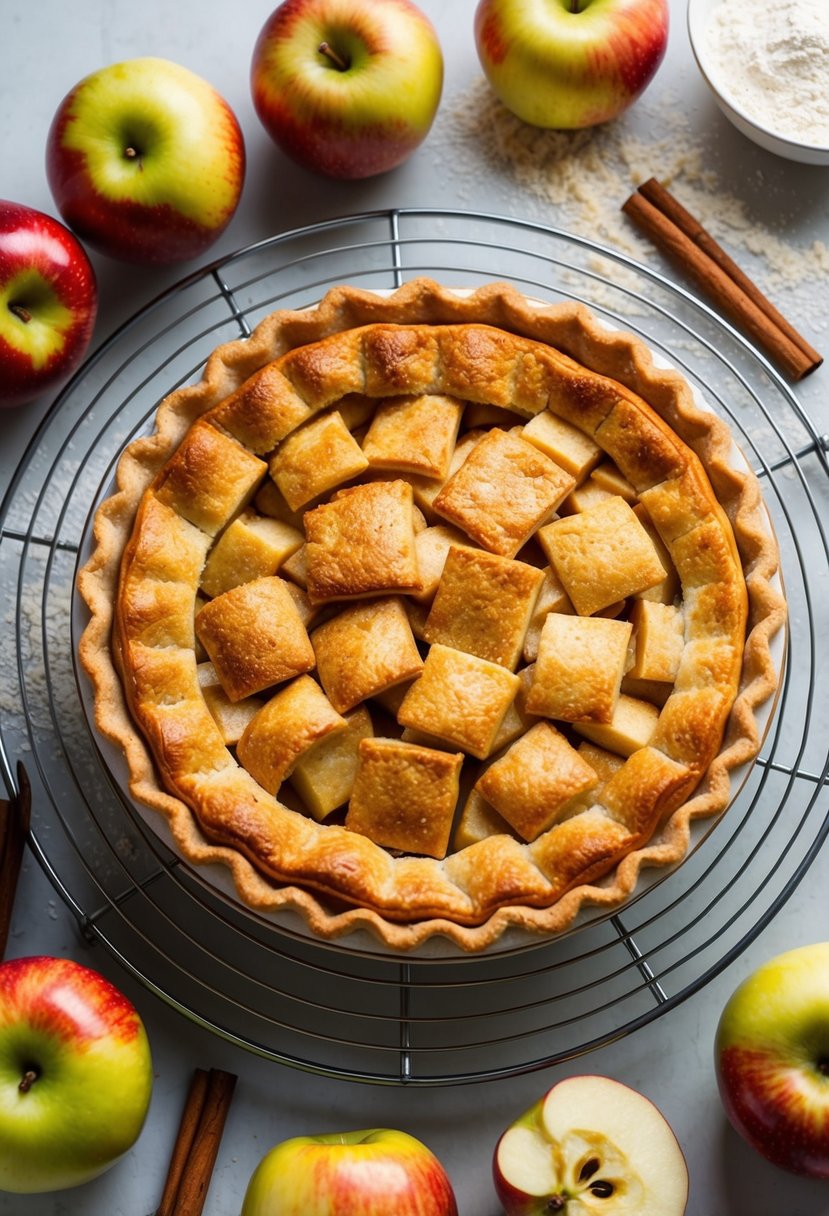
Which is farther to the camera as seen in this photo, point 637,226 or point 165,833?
point 637,226

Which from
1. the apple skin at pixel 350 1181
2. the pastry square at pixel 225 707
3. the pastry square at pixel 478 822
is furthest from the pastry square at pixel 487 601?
the apple skin at pixel 350 1181

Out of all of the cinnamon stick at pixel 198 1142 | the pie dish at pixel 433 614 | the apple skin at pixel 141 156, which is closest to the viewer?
the pie dish at pixel 433 614

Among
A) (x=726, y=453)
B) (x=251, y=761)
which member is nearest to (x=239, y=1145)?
(x=251, y=761)

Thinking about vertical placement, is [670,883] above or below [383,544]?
below

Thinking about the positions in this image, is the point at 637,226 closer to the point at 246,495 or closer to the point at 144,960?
the point at 246,495

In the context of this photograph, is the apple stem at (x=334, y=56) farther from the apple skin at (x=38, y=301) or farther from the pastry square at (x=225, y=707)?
the pastry square at (x=225, y=707)

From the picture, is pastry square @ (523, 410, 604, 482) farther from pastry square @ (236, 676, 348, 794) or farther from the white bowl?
the white bowl

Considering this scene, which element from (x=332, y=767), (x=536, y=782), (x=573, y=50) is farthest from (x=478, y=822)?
(x=573, y=50)

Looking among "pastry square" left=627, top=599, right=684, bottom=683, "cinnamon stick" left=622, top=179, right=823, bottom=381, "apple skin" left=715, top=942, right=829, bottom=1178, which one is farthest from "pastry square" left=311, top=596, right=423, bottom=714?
"cinnamon stick" left=622, top=179, right=823, bottom=381
